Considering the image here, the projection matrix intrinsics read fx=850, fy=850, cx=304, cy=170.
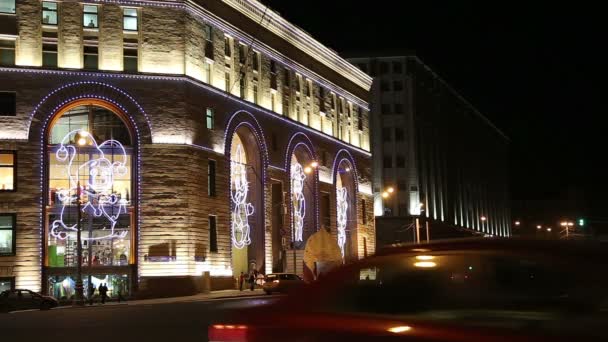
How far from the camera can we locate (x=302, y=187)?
70.8 m

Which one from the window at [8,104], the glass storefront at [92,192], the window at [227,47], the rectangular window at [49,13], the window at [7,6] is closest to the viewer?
the window at [8,104]

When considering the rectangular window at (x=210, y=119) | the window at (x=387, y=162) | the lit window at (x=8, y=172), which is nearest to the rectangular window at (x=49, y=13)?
the lit window at (x=8, y=172)

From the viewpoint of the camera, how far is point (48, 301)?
4303cm

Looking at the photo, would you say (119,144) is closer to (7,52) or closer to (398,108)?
(7,52)

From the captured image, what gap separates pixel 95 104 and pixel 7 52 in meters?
5.84

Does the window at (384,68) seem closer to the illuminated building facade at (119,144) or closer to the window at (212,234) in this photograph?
the illuminated building facade at (119,144)

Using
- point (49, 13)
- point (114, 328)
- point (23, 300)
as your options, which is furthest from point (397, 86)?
point (114, 328)

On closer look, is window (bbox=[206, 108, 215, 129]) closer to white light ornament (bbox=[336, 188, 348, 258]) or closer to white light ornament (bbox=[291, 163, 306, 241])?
white light ornament (bbox=[291, 163, 306, 241])

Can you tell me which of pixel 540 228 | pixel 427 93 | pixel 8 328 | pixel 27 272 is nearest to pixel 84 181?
pixel 27 272

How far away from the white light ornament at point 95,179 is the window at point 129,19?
7.08 m

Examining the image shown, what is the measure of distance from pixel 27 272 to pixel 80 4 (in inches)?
645

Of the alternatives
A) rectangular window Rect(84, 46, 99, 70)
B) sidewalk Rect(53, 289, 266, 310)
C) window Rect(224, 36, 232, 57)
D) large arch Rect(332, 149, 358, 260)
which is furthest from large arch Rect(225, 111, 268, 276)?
large arch Rect(332, 149, 358, 260)

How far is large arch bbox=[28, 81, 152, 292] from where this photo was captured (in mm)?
49594

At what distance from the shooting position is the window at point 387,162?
10281 centimetres
